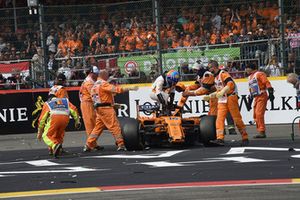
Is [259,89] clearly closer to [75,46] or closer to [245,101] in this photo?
[245,101]

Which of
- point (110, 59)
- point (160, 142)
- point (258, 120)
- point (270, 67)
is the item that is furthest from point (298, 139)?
point (110, 59)

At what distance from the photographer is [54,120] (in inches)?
607

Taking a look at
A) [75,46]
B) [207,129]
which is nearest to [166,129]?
[207,129]

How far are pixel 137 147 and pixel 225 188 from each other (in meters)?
5.57

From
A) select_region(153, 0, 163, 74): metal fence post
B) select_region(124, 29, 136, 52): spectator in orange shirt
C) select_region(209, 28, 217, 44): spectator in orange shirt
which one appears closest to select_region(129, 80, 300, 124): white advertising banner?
select_region(153, 0, 163, 74): metal fence post

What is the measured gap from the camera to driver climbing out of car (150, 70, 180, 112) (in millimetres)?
16172

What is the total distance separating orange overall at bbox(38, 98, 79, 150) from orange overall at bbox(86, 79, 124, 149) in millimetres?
670

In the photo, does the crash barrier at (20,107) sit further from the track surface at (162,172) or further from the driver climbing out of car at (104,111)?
the driver climbing out of car at (104,111)

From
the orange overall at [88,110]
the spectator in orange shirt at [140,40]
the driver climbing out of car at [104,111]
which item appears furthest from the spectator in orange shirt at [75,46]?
the driver climbing out of car at [104,111]

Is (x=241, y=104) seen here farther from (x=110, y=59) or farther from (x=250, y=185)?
(x=250, y=185)

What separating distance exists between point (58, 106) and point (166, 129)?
207cm

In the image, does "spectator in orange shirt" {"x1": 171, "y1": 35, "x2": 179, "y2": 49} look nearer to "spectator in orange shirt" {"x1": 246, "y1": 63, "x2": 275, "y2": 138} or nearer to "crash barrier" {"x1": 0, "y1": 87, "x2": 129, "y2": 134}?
"crash barrier" {"x1": 0, "y1": 87, "x2": 129, "y2": 134}

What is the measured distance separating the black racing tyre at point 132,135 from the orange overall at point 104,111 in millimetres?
268

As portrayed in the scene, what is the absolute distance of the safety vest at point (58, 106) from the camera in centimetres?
1549
